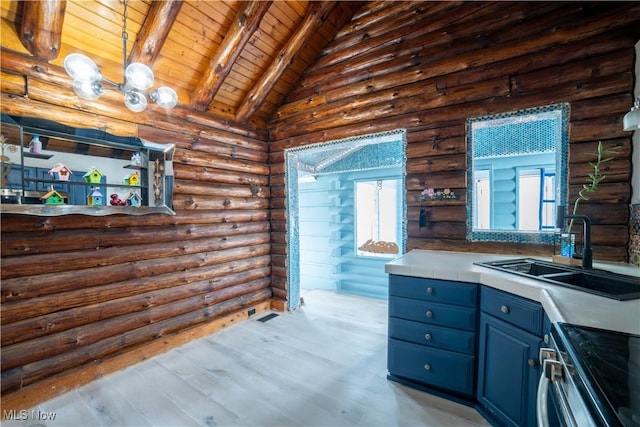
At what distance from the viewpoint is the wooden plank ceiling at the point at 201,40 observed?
6.72 feet

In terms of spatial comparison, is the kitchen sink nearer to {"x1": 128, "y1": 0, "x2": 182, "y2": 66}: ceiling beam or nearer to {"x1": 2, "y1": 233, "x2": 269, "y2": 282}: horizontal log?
{"x1": 2, "y1": 233, "x2": 269, "y2": 282}: horizontal log

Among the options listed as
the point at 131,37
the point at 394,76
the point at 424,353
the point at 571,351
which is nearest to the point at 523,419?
the point at 424,353

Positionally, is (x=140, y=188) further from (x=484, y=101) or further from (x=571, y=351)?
(x=484, y=101)

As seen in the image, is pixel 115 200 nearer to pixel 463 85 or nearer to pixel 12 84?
pixel 12 84

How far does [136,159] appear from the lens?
264 centimetres

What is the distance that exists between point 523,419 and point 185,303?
10.2 feet

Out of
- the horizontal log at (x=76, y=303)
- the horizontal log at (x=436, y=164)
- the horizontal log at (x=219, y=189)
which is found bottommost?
the horizontal log at (x=76, y=303)

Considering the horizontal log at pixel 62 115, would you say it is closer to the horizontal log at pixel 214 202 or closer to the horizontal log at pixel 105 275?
the horizontal log at pixel 214 202

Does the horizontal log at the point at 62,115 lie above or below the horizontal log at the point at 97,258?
above

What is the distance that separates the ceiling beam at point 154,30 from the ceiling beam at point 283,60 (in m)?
1.13

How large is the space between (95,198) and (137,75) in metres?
1.17

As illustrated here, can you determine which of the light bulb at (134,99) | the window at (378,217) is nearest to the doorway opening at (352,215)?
the window at (378,217)

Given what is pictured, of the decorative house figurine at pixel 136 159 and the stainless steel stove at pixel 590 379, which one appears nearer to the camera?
the stainless steel stove at pixel 590 379

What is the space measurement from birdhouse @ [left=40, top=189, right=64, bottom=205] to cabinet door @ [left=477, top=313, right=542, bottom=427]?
10.7 feet
